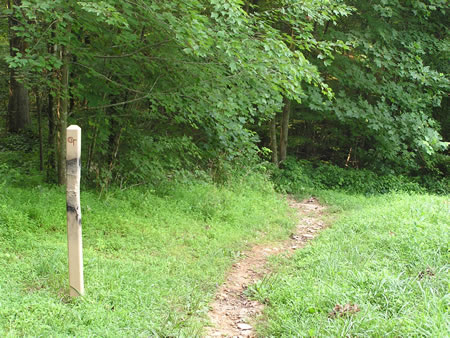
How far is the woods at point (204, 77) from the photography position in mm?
5695

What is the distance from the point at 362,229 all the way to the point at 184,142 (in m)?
4.38

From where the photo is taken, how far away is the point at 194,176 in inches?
350

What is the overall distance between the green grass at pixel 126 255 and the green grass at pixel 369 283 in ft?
3.03

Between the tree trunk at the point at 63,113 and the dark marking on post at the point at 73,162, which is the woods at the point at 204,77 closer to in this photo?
the tree trunk at the point at 63,113

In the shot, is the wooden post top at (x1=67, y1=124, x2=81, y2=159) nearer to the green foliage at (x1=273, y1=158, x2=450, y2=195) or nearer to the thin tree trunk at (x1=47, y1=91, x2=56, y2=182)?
the thin tree trunk at (x1=47, y1=91, x2=56, y2=182)

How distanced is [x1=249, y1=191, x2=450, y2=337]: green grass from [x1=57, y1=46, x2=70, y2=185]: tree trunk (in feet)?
14.1

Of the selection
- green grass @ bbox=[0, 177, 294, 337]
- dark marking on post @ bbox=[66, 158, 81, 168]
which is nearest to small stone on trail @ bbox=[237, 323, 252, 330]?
green grass @ bbox=[0, 177, 294, 337]

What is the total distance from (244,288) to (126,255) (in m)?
1.72

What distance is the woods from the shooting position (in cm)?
570

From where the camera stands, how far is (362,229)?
6.59 m

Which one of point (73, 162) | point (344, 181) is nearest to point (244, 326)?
point (73, 162)

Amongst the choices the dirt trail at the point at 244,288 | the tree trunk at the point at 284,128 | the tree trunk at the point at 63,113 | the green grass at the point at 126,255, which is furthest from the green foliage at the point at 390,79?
the tree trunk at the point at 63,113

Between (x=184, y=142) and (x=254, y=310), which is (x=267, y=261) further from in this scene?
(x=184, y=142)

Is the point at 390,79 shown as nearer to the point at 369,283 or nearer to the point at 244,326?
the point at 369,283
